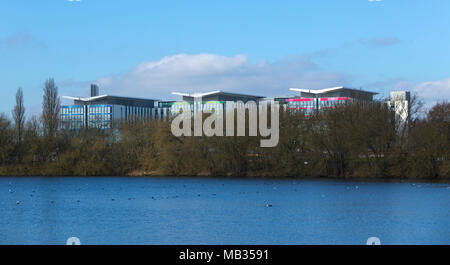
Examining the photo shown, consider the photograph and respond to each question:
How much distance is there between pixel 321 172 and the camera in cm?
7462

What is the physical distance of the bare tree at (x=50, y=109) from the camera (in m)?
85.7

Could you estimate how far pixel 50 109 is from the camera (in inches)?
3423

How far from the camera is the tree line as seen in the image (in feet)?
226

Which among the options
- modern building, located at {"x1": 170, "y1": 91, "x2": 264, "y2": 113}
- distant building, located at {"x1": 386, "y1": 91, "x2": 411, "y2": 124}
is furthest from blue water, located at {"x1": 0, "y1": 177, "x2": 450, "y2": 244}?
modern building, located at {"x1": 170, "y1": 91, "x2": 264, "y2": 113}

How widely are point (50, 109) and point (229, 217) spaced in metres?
62.3

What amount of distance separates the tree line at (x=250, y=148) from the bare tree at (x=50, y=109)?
15 centimetres

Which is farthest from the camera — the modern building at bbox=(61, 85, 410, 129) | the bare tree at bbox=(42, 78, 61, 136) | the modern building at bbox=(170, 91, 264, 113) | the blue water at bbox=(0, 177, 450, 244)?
the modern building at bbox=(170, 91, 264, 113)

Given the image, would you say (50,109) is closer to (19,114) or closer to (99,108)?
(19,114)

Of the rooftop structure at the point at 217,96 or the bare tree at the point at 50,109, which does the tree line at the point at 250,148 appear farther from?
the rooftop structure at the point at 217,96

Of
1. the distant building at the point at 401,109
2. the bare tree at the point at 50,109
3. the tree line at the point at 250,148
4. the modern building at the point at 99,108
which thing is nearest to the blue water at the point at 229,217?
the tree line at the point at 250,148

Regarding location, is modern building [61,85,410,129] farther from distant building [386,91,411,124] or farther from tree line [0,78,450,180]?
distant building [386,91,411,124]

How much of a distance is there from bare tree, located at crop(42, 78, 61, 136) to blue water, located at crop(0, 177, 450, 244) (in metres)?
39.3
